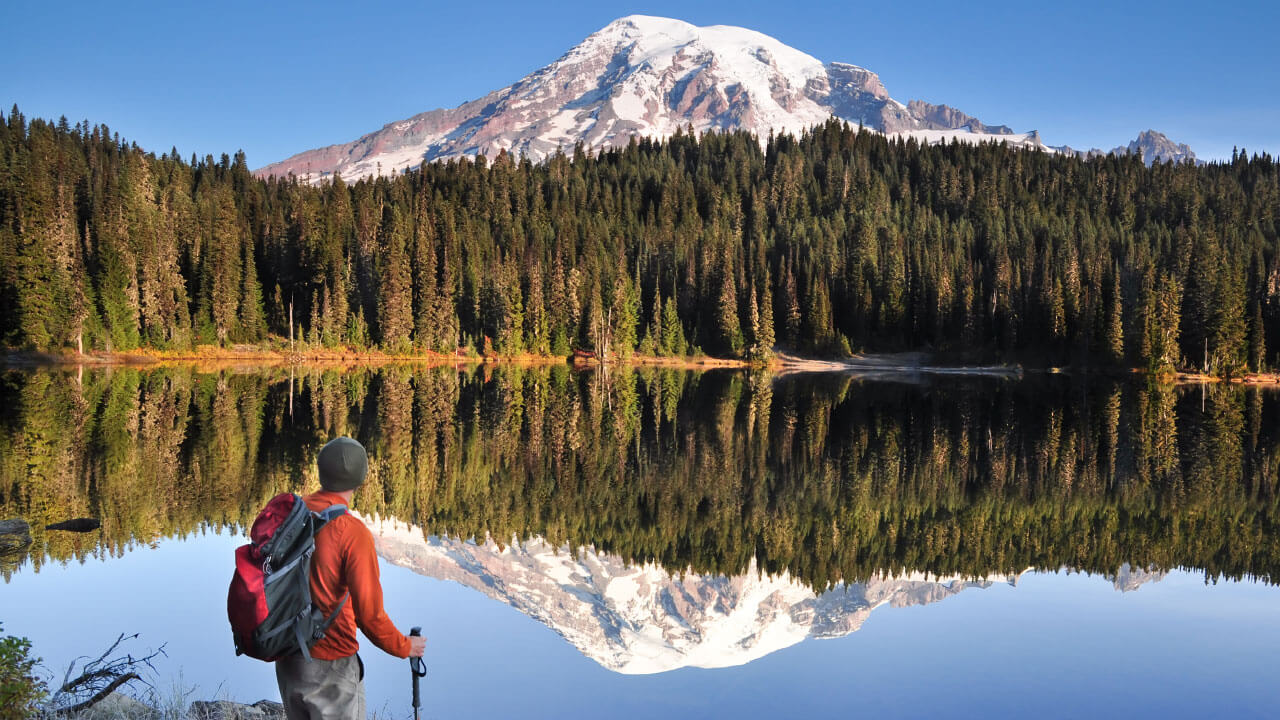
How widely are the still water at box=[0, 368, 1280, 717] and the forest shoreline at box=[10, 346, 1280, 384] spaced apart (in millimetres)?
44409

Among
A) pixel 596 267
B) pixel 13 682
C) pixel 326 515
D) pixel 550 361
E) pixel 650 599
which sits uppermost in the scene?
pixel 596 267

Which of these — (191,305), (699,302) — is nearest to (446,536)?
(191,305)

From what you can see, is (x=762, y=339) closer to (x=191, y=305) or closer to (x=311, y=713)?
(x=191, y=305)

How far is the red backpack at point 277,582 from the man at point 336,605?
0.09 meters

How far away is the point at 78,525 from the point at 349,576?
1456 cm

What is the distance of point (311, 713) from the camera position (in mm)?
5770

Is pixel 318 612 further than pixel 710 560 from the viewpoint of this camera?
No

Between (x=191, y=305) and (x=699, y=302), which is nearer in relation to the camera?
(x=191, y=305)

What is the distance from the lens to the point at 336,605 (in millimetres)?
5535

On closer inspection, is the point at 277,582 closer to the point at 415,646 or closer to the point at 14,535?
the point at 415,646

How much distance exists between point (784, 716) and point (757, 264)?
11152 centimetres

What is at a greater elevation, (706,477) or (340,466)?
(340,466)

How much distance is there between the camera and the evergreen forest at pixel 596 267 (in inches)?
3191

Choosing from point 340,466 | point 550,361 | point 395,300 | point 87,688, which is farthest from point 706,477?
point 550,361
